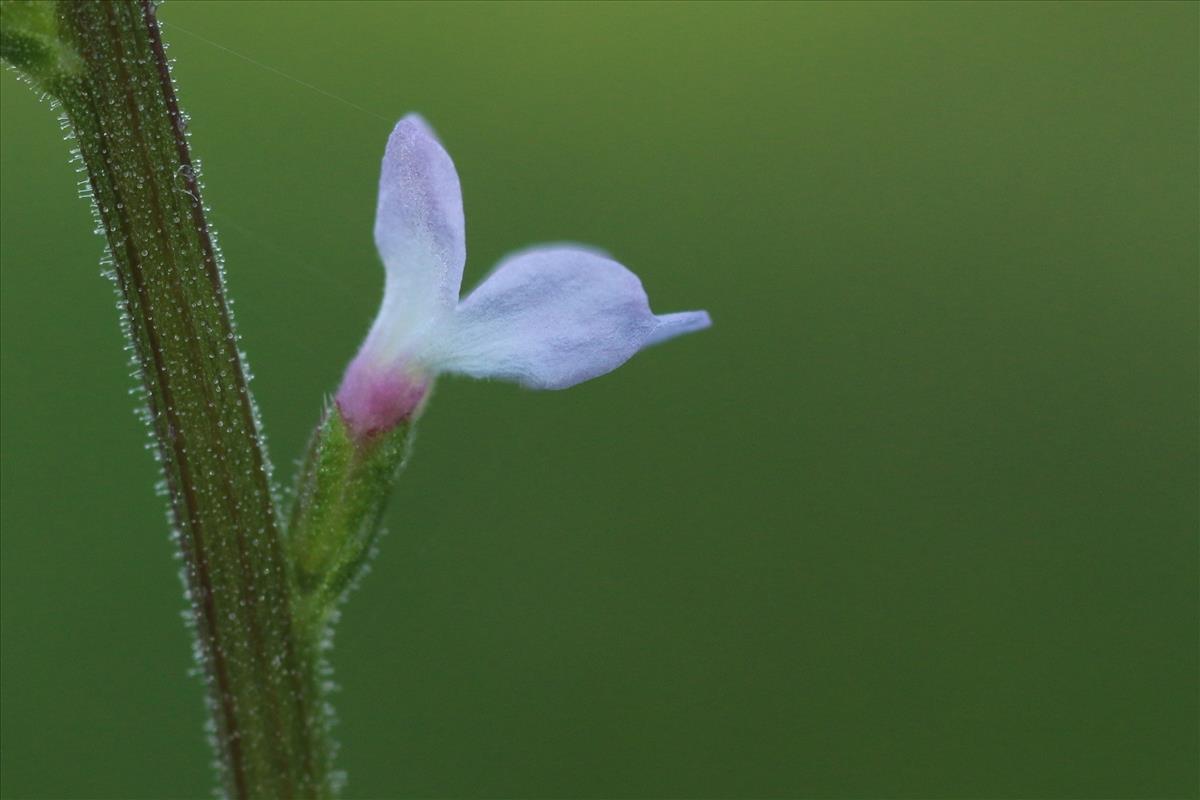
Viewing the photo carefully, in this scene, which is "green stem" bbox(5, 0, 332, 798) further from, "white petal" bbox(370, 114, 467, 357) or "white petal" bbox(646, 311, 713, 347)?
"white petal" bbox(646, 311, 713, 347)

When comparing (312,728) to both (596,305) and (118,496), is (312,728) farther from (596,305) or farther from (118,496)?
(118,496)

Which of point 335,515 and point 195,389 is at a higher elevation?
point 195,389

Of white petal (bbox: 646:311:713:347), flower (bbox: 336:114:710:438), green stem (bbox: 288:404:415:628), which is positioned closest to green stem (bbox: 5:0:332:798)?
green stem (bbox: 288:404:415:628)

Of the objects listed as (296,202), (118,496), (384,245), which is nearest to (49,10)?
(384,245)

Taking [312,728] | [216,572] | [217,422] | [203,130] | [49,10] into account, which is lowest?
[312,728]

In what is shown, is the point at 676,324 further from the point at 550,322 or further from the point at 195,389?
the point at 195,389

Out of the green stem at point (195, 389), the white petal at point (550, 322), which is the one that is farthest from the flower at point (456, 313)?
the green stem at point (195, 389)

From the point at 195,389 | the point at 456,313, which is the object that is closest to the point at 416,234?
the point at 456,313
